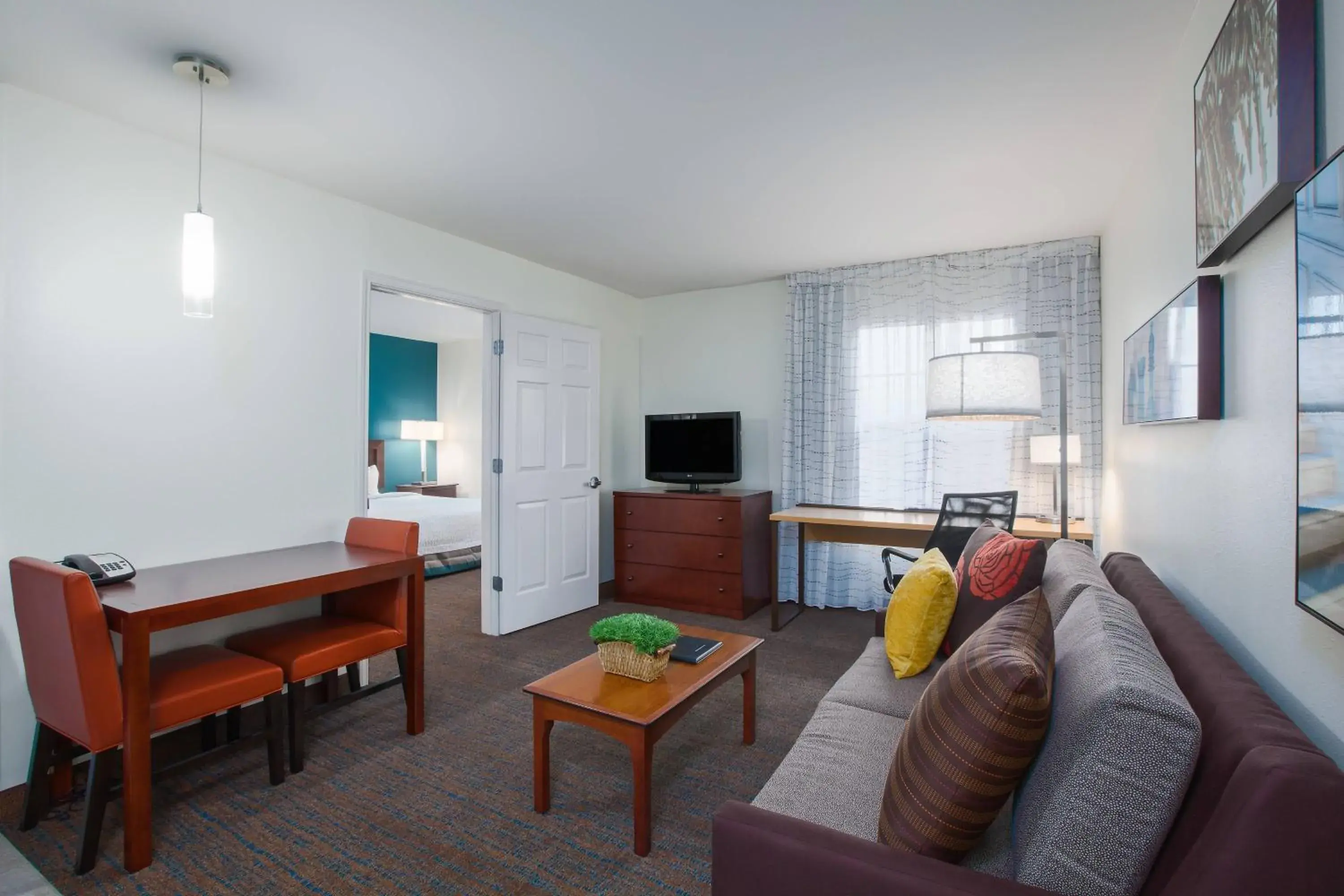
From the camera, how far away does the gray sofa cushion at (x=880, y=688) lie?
1.95 meters

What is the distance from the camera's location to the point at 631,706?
2.01 m

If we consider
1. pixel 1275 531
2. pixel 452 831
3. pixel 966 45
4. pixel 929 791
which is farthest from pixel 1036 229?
pixel 452 831

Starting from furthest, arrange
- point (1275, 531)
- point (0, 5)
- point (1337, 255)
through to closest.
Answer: point (0, 5)
point (1275, 531)
point (1337, 255)

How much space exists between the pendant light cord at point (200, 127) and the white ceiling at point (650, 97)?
0.04 metres

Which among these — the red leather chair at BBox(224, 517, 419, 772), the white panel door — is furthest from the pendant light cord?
the white panel door

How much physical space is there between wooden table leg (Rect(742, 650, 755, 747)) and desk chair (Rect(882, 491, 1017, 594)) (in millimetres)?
1209

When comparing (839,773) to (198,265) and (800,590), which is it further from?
(800,590)

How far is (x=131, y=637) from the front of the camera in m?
1.91

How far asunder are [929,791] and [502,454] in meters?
3.44

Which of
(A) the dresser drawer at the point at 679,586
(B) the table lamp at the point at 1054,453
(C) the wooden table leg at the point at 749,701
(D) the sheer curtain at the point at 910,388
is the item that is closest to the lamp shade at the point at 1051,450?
(B) the table lamp at the point at 1054,453

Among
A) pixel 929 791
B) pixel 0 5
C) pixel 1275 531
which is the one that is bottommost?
pixel 929 791

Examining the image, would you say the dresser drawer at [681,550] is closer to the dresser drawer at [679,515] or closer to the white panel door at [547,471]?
the dresser drawer at [679,515]

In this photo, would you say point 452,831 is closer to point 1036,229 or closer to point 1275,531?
point 1275,531

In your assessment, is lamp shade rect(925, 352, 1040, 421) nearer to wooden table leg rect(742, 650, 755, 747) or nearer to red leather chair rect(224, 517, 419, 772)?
wooden table leg rect(742, 650, 755, 747)
